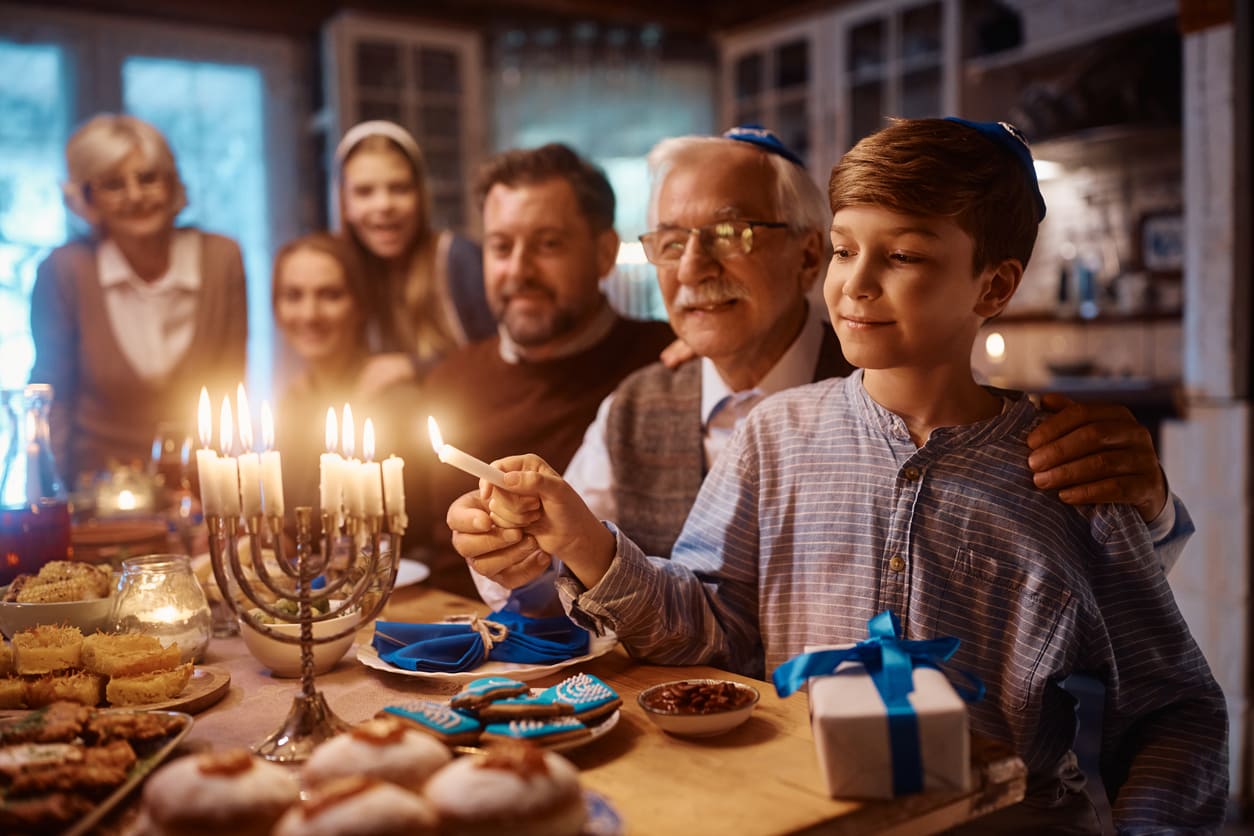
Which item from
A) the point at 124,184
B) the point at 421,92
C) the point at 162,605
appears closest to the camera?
the point at 162,605

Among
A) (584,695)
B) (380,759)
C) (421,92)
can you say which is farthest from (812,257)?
(421,92)

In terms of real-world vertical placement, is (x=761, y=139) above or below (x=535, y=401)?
above

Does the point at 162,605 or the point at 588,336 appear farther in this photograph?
the point at 588,336

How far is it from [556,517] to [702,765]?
388 mm

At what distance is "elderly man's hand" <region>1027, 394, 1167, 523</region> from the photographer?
4.30 feet

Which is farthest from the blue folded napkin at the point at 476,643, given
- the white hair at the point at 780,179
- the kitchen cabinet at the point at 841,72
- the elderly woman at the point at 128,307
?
the kitchen cabinet at the point at 841,72

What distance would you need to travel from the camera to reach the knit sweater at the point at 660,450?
1968 millimetres

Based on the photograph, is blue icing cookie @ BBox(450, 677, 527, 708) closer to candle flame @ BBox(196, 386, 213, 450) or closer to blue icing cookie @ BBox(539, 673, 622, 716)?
blue icing cookie @ BBox(539, 673, 622, 716)

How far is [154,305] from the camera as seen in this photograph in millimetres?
3643

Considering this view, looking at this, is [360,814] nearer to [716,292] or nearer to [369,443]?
[369,443]

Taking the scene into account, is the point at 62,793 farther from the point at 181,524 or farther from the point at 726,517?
the point at 181,524

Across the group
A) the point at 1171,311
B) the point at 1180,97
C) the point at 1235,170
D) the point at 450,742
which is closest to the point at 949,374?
the point at 450,742

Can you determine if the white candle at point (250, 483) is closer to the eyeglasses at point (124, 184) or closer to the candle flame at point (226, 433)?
the candle flame at point (226, 433)

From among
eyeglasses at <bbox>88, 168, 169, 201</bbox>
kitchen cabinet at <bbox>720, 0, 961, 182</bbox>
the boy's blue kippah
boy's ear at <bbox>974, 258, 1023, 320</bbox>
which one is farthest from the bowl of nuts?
kitchen cabinet at <bbox>720, 0, 961, 182</bbox>
